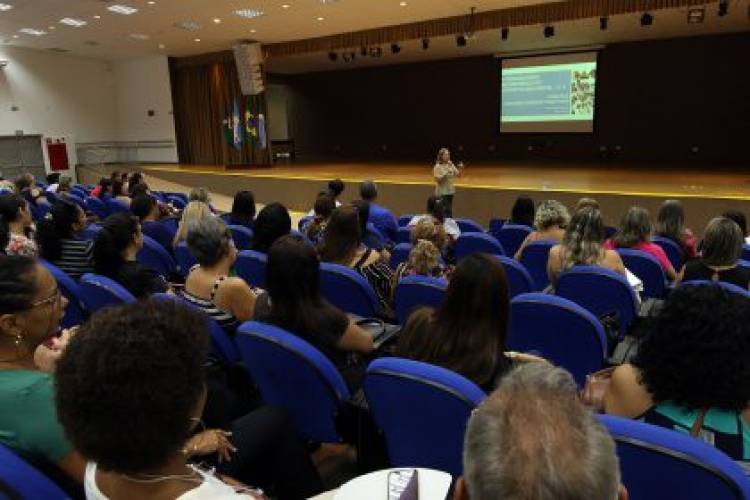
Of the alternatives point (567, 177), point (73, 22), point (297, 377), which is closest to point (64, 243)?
point (297, 377)

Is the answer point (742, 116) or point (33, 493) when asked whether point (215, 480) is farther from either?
point (742, 116)

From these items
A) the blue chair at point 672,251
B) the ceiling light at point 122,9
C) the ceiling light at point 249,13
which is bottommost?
the blue chair at point 672,251

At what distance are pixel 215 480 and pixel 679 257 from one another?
4.61 m

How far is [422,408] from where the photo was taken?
1.70 meters

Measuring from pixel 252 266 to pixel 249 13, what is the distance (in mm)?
9207

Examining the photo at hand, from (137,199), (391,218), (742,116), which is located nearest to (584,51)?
(742,116)

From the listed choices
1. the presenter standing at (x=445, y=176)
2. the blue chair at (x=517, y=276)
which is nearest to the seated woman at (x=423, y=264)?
the blue chair at (x=517, y=276)

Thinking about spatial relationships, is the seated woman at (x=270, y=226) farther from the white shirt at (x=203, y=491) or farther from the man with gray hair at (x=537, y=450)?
the man with gray hair at (x=537, y=450)

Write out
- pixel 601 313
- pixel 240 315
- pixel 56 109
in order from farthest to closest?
pixel 56 109, pixel 601 313, pixel 240 315

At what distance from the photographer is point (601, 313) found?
3.29 meters

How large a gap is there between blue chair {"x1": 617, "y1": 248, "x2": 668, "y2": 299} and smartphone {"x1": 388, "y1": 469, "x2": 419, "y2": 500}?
322 cm

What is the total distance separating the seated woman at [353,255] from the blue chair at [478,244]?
3.92 ft

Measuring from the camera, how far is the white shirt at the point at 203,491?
114 centimetres

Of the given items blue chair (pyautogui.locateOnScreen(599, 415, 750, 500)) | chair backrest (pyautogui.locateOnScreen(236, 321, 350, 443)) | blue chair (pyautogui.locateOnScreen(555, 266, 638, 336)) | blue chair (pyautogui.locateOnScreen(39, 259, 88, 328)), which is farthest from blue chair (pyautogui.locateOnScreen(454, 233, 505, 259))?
blue chair (pyautogui.locateOnScreen(599, 415, 750, 500))
